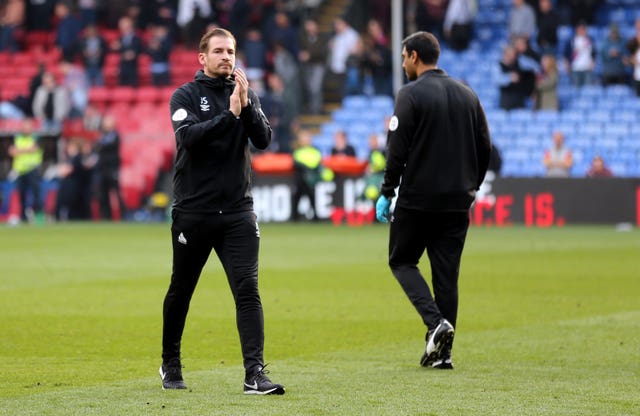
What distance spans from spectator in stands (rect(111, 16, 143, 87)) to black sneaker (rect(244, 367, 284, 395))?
2818 centimetres

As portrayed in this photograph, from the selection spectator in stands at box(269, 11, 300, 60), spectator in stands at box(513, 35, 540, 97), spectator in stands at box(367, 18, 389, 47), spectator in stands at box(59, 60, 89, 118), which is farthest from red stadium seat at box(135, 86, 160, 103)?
spectator in stands at box(513, 35, 540, 97)

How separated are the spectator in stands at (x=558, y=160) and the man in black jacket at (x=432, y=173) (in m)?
18.9

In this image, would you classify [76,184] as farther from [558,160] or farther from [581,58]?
[581,58]

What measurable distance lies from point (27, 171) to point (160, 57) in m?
4.73

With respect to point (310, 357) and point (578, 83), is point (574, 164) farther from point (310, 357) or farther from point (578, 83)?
point (310, 357)

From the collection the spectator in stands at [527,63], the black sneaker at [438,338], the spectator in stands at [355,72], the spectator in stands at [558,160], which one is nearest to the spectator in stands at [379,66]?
the spectator in stands at [355,72]

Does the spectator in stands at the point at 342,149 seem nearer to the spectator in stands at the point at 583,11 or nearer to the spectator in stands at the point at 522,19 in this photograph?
the spectator in stands at the point at 522,19

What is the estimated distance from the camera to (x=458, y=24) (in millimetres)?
31953

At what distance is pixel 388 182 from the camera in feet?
28.0

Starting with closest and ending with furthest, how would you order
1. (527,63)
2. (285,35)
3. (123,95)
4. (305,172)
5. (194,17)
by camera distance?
(305,172) < (527,63) < (285,35) < (194,17) < (123,95)

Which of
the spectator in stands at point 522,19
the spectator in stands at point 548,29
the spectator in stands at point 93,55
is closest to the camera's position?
the spectator in stands at point 548,29

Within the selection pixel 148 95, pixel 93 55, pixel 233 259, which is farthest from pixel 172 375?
pixel 93 55

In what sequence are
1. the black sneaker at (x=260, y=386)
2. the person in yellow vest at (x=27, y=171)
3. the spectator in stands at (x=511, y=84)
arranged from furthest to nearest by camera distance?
the person in yellow vest at (x=27, y=171), the spectator in stands at (x=511, y=84), the black sneaker at (x=260, y=386)

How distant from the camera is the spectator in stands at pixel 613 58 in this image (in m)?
29.7
